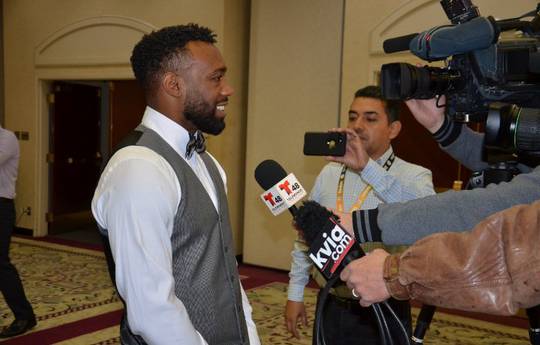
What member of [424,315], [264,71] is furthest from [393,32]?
[424,315]

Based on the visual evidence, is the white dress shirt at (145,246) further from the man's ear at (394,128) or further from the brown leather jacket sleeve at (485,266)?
the man's ear at (394,128)

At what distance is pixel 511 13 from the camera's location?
454 centimetres

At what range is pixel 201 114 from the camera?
169 cm

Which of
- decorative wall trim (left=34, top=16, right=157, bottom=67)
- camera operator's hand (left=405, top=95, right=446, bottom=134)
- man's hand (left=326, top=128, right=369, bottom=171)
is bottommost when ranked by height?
man's hand (left=326, top=128, right=369, bottom=171)

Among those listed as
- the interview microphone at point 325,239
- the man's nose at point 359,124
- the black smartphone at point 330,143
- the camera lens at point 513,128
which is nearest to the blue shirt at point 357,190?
the man's nose at point 359,124

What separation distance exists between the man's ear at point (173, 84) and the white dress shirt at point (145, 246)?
287mm

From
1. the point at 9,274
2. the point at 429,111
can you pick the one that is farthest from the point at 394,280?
the point at 9,274

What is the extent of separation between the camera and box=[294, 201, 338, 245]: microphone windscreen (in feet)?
4.27

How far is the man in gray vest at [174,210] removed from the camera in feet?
4.52

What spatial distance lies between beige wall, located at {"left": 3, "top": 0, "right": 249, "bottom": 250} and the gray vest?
446cm

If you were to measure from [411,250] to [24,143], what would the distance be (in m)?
7.51

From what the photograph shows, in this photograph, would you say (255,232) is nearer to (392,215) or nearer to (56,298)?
(56,298)

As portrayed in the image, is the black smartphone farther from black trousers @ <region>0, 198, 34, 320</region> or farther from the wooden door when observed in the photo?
the wooden door

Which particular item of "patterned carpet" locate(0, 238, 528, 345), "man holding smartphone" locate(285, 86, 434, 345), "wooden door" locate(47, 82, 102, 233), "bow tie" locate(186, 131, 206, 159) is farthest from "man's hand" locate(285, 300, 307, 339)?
"wooden door" locate(47, 82, 102, 233)
